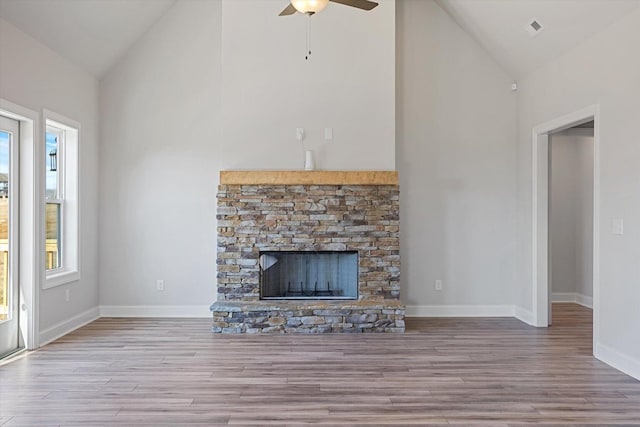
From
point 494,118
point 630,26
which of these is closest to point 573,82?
point 630,26

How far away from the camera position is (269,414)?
3.08 m

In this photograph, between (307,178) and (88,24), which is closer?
(88,24)

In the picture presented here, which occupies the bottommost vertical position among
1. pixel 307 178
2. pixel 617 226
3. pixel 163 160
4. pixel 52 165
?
pixel 617 226

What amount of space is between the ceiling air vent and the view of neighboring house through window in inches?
191

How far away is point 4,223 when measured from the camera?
4301 millimetres

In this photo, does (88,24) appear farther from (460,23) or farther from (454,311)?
(454,311)

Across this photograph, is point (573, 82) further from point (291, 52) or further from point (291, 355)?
point (291, 355)

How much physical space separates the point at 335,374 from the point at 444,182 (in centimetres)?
296

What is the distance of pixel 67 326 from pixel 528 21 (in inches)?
214

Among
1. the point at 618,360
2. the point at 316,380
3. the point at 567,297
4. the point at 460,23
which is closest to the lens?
the point at 316,380

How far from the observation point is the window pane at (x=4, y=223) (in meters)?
4.27

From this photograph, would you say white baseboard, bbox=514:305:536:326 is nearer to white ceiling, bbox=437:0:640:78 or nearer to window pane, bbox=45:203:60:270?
white ceiling, bbox=437:0:640:78

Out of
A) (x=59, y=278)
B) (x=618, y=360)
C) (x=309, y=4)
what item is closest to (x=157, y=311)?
(x=59, y=278)

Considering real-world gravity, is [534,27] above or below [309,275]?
above
